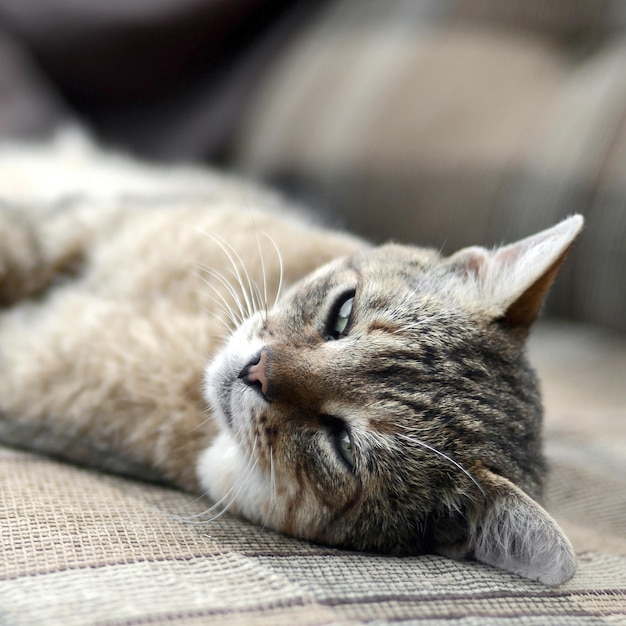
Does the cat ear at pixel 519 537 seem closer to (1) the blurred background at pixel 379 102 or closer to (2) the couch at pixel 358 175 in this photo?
(2) the couch at pixel 358 175

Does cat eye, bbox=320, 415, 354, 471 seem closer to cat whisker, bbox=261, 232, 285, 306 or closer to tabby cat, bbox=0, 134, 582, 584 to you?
tabby cat, bbox=0, 134, 582, 584

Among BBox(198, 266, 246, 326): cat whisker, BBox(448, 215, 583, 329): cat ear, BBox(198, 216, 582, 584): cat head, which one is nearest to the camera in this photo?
BBox(198, 216, 582, 584): cat head

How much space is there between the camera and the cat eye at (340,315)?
4.17 ft

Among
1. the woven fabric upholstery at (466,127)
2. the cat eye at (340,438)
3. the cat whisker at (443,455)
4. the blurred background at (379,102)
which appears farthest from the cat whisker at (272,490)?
the woven fabric upholstery at (466,127)

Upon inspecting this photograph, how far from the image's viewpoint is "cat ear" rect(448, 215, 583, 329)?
1.24 metres

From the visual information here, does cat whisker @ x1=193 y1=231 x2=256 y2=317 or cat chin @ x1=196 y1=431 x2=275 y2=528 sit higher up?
cat whisker @ x1=193 y1=231 x2=256 y2=317

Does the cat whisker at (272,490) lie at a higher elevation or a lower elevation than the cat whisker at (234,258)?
lower

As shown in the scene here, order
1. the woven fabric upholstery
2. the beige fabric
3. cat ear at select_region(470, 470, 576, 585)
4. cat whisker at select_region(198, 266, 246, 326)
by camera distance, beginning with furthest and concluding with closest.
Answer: the woven fabric upholstery → cat whisker at select_region(198, 266, 246, 326) → cat ear at select_region(470, 470, 576, 585) → the beige fabric

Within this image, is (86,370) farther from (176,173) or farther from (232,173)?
(232,173)

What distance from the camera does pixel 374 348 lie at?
119cm

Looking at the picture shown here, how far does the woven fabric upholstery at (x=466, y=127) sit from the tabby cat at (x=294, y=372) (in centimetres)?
66

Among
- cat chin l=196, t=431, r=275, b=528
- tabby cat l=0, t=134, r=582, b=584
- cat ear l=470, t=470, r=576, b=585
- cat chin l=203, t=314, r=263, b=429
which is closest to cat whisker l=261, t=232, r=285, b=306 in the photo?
tabby cat l=0, t=134, r=582, b=584

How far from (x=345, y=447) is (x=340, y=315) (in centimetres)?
26

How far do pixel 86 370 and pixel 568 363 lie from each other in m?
1.56
